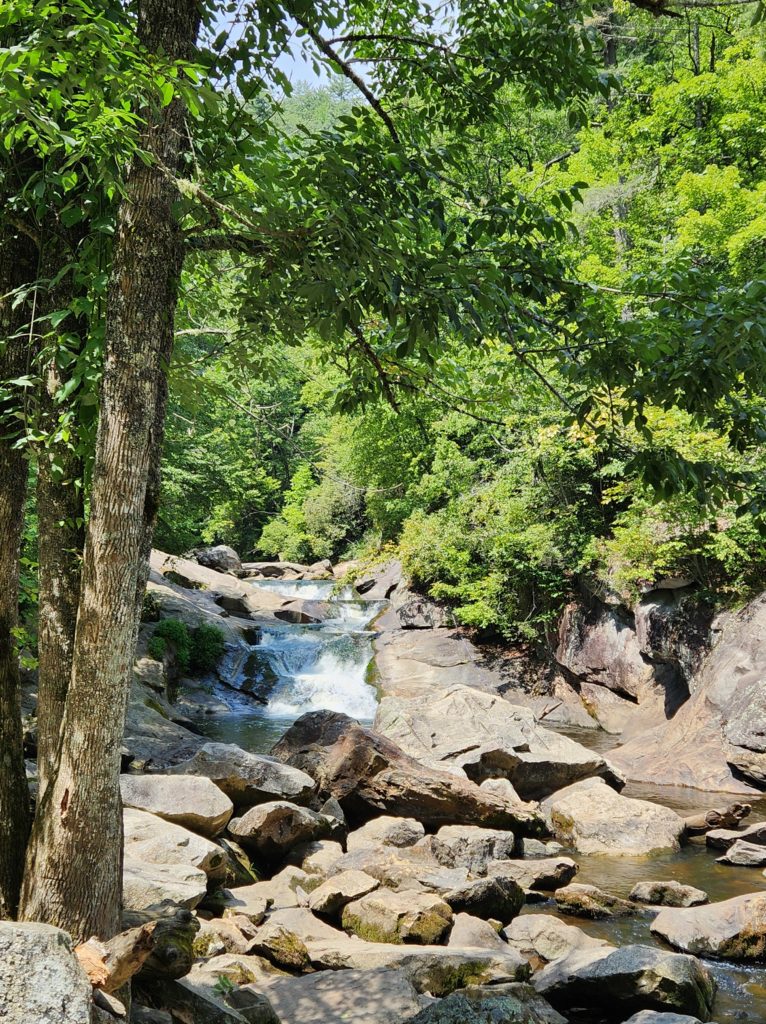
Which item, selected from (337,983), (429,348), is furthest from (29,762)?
(429,348)

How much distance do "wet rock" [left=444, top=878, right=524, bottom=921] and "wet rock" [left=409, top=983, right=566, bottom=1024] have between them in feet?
6.63

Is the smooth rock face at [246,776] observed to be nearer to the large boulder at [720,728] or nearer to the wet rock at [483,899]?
the wet rock at [483,899]

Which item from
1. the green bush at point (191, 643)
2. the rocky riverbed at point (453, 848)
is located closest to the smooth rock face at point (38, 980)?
the rocky riverbed at point (453, 848)

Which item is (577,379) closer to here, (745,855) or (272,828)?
(272,828)

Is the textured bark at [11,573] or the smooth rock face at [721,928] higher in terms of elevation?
the textured bark at [11,573]

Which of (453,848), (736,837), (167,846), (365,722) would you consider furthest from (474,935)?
(365,722)

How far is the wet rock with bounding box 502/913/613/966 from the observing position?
6.64m

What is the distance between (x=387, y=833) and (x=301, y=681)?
10100mm

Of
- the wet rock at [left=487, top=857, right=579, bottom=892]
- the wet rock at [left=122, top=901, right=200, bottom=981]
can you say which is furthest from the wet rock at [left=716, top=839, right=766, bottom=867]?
the wet rock at [left=122, top=901, right=200, bottom=981]

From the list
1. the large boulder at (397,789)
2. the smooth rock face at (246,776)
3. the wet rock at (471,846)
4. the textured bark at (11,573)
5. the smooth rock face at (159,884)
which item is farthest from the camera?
Answer: the large boulder at (397,789)

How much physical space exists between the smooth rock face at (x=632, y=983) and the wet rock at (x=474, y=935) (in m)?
0.65

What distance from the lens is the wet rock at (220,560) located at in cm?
3291

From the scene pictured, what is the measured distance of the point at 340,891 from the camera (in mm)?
7035

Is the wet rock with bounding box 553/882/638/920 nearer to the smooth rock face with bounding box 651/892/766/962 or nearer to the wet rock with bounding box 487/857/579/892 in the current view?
the wet rock with bounding box 487/857/579/892
